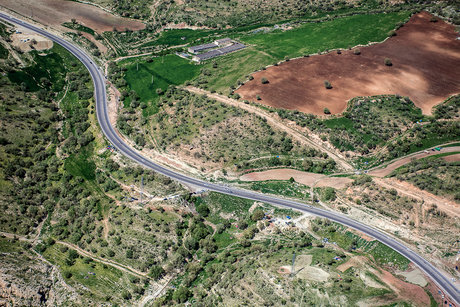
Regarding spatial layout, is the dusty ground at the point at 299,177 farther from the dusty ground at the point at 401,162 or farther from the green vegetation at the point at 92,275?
the green vegetation at the point at 92,275

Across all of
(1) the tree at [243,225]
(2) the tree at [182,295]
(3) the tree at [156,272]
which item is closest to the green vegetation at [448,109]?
(1) the tree at [243,225]

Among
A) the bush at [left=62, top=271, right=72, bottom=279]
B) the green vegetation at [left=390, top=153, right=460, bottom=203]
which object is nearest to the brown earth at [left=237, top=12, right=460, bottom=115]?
the green vegetation at [left=390, top=153, right=460, bottom=203]

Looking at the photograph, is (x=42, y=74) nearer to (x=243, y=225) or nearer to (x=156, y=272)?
(x=156, y=272)

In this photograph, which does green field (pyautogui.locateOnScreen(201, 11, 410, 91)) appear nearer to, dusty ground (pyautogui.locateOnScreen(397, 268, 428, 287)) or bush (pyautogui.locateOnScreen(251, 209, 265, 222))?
bush (pyautogui.locateOnScreen(251, 209, 265, 222))

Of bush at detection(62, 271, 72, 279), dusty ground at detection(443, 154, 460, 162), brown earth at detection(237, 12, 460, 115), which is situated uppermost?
brown earth at detection(237, 12, 460, 115)

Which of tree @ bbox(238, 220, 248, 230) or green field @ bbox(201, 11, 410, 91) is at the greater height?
green field @ bbox(201, 11, 410, 91)

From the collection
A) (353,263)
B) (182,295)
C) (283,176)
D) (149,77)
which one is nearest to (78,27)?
(149,77)

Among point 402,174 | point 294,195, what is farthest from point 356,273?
point 402,174

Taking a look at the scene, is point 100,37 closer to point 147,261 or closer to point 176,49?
point 176,49
